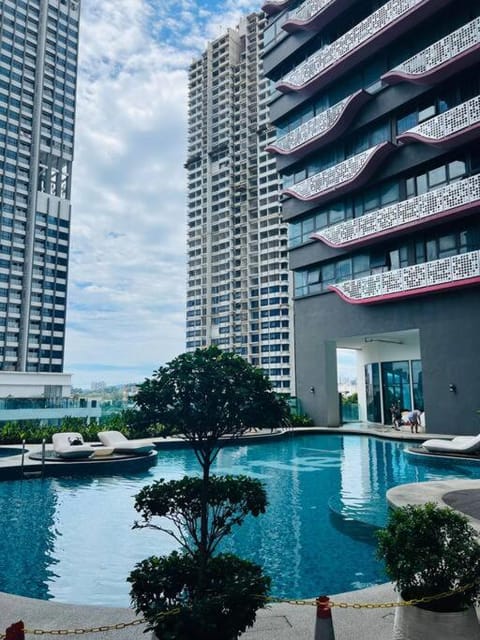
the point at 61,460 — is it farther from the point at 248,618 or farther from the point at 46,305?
the point at 46,305

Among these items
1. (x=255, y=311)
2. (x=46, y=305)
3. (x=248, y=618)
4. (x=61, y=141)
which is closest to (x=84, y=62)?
(x=61, y=141)

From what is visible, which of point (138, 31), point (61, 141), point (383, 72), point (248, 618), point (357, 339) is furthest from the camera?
point (61, 141)

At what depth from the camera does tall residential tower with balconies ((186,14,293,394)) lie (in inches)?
3460

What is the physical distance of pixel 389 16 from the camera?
24344 mm

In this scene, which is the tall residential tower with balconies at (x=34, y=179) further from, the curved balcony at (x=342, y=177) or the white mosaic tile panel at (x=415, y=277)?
the white mosaic tile panel at (x=415, y=277)

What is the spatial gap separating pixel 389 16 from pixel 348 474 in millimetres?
22764

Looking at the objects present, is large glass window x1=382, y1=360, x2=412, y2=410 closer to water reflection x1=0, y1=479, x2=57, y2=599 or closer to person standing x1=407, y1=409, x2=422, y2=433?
person standing x1=407, y1=409, x2=422, y2=433

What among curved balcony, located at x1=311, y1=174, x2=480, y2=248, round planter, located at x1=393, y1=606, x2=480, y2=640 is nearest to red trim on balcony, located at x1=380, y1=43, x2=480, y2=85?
curved balcony, located at x1=311, y1=174, x2=480, y2=248

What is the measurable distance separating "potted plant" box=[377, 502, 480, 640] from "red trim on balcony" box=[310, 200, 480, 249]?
63.7ft

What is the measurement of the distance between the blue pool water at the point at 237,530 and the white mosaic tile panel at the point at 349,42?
71.2ft

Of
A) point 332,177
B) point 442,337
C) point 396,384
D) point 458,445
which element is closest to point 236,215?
point 332,177

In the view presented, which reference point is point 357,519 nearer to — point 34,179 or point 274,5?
point 274,5

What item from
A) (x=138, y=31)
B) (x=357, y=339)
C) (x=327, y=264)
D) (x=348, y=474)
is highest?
(x=138, y=31)

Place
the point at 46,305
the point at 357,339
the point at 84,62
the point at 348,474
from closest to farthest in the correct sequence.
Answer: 1. the point at 348,474
2. the point at 357,339
3. the point at 46,305
4. the point at 84,62
